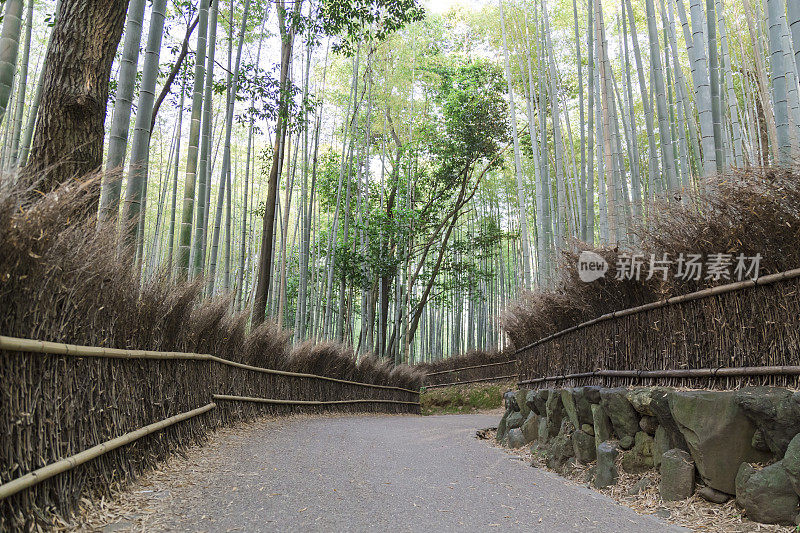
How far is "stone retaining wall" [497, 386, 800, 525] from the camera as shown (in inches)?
78.9

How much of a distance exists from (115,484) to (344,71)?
10532mm

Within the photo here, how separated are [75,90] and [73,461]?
1814 millimetres

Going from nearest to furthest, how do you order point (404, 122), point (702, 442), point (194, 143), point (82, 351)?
point (82, 351), point (702, 442), point (194, 143), point (404, 122)

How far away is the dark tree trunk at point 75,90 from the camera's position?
262 cm

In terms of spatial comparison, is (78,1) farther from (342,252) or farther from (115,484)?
(342,252)

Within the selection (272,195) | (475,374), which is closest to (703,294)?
(272,195)

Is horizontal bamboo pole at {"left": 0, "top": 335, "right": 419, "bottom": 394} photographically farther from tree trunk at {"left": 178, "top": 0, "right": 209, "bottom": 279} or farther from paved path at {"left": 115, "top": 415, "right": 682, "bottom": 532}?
tree trunk at {"left": 178, "top": 0, "right": 209, "bottom": 279}

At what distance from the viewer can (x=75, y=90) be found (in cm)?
267

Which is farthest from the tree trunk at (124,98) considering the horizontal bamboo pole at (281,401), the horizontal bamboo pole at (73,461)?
the horizontal bamboo pole at (281,401)

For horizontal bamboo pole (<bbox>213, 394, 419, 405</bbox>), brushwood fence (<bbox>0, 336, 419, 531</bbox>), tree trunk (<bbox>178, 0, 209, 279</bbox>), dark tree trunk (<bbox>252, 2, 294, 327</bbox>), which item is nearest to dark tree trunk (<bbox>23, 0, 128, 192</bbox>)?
brushwood fence (<bbox>0, 336, 419, 531</bbox>)

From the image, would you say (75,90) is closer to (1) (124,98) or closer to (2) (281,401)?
(1) (124,98)

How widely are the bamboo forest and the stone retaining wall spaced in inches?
40.5

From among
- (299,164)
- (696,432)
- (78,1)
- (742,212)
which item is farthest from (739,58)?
(299,164)

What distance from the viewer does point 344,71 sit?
1145 centimetres
